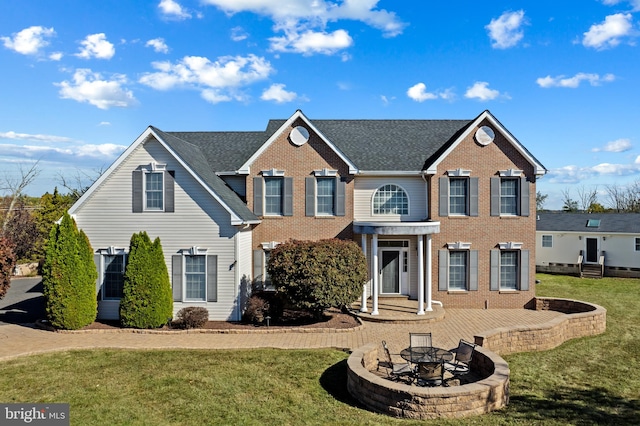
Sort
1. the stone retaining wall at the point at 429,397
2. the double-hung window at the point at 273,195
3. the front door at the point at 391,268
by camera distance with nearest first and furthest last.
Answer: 1. the stone retaining wall at the point at 429,397
2. the double-hung window at the point at 273,195
3. the front door at the point at 391,268

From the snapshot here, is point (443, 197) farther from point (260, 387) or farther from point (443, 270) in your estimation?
point (260, 387)

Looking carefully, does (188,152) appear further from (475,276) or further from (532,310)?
(532,310)

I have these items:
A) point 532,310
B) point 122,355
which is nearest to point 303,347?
point 122,355

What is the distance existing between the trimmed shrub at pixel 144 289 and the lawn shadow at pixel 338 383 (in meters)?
7.60

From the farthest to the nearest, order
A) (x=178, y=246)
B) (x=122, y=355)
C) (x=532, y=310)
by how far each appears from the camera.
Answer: (x=532, y=310)
(x=178, y=246)
(x=122, y=355)

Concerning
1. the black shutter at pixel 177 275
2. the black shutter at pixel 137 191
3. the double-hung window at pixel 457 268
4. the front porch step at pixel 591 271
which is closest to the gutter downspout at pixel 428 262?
the double-hung window at pixel 457 268

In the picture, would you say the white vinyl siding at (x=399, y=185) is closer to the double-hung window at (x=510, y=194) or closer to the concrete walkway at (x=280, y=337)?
the double-hung window at (x=510, y=194)

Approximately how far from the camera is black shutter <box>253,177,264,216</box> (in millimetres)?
19453

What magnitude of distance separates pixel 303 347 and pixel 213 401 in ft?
14.3

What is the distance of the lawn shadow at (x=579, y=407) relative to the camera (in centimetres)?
895

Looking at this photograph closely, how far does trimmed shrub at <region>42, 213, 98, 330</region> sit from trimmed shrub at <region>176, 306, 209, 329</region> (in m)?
3.39

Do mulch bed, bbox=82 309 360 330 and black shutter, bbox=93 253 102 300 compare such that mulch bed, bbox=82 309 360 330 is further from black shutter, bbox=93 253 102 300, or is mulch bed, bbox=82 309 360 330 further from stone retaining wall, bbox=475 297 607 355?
stone retaining wall, bbox=475 297 607 355

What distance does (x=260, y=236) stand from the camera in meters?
19.5

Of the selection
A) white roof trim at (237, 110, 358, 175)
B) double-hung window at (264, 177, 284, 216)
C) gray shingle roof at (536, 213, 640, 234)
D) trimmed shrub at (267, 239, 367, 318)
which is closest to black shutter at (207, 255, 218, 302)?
trimmed shrub at (267, 239, 367, 318)
